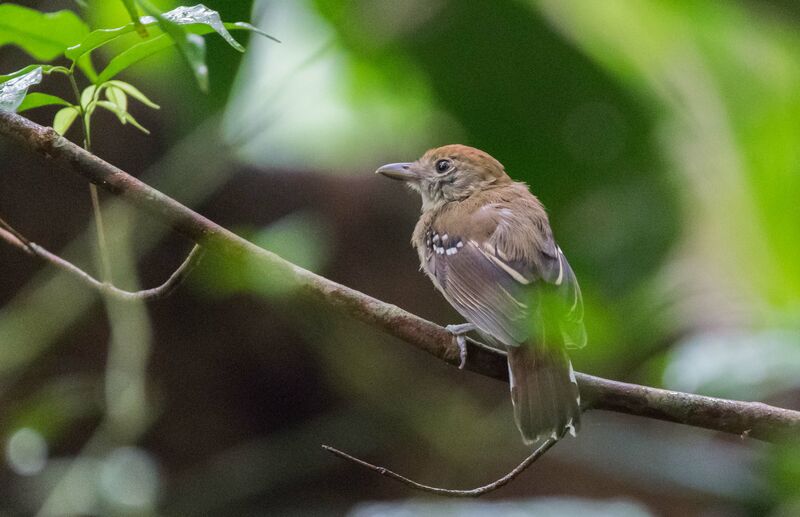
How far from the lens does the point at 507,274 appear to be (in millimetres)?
3062

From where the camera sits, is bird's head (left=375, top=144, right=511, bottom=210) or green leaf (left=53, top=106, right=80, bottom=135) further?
bird's head (left=375, top=144, right=511, bottom=210)

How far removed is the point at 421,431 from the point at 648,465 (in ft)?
3.63

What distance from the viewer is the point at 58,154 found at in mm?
2121

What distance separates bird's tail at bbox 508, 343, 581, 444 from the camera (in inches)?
102

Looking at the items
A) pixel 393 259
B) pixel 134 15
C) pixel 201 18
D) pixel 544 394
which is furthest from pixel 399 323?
pixel 393 259

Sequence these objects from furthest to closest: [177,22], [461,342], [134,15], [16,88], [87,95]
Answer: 1. [461,342]
2. [87,95]
3. [16,88]
4. [177,22]
5. [134,15]

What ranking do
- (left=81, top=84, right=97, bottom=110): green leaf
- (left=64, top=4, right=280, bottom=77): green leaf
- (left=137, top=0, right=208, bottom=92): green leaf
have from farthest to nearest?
(left=81, top=84, right=97, bottom=110): green leaf < (left=64, top=4, right=280, bottom=77): green leaf < (left=137, top=0, right=208, bottom=92): green leaf

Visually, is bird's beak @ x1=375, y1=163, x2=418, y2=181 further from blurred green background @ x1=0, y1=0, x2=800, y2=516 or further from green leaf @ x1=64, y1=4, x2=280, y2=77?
green leaf @ x1=64, y1=4, x2=280, y2=77

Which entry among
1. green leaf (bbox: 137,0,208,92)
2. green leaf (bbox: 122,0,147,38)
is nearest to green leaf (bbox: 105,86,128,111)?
green leaf (bbox: 122,0,147,38)

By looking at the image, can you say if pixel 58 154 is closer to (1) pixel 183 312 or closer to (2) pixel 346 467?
(1) pixel 183 312

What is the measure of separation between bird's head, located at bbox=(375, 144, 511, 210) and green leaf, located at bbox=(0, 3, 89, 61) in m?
1.99

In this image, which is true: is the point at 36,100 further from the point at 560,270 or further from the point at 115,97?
the point at 560,270

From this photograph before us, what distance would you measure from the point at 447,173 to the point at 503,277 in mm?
893

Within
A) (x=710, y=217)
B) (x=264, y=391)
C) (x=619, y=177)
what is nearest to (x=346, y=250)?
(x=264, y=391)
